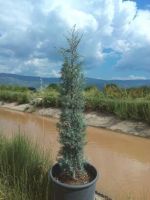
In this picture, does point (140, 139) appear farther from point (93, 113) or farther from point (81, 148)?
point (81, 148)

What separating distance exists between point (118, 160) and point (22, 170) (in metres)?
3.73

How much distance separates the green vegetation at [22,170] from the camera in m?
4.36

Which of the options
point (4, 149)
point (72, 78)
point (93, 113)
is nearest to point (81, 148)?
point (72, 78)

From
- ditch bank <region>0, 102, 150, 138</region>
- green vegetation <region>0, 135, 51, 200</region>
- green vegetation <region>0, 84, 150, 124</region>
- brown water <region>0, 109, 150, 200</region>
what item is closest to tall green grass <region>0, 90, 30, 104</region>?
green vegetation <region>0, 84, 150, 124</region>

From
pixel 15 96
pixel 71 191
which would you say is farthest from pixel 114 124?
pixel 15 96

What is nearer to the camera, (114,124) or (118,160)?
(118,160)

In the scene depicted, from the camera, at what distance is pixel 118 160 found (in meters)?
8.08

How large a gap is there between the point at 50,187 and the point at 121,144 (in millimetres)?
5573

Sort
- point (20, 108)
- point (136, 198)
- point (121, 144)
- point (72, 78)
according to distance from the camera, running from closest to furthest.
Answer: point (72, 78) → point (136, 198) → point (121, 144) → point (20, 108)

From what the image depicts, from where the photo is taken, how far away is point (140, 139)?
10.2 meters

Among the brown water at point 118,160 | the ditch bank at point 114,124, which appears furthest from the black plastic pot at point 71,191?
the ditch bank at point 114,124

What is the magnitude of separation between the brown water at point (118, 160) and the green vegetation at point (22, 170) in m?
0.33

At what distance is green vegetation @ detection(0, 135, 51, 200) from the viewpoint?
4.36 m

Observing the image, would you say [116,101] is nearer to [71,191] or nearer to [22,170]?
[22,170]
